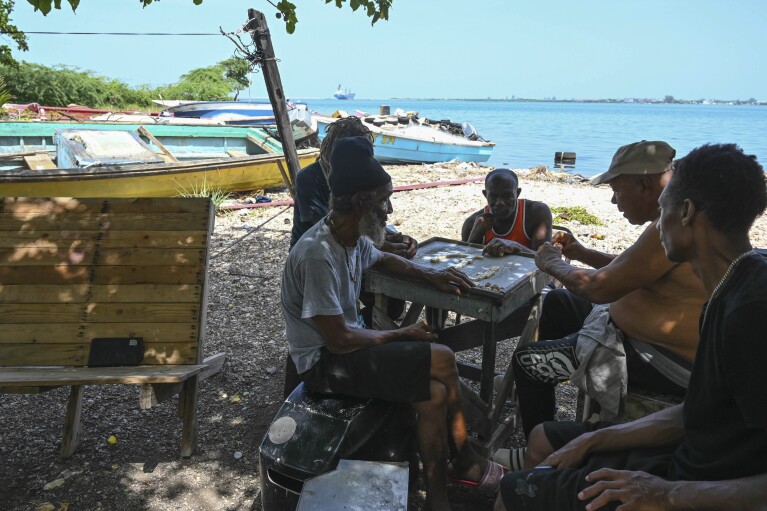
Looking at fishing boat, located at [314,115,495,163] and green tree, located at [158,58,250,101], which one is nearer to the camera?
fishing boat, located at [314,115,495,163]

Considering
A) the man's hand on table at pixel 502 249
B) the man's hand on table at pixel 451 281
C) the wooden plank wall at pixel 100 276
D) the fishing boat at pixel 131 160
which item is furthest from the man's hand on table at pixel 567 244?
the fishing boat at pixel 131 160

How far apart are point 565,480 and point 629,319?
1.07 meters

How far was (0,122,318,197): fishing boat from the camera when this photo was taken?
9.38 m

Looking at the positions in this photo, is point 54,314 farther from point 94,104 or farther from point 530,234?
point 94,104

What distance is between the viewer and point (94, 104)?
2959 cm

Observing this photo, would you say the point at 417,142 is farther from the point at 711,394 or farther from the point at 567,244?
the point at 711,394

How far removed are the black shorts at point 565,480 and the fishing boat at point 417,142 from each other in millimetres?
19554

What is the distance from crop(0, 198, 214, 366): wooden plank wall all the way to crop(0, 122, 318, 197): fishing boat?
227 inches

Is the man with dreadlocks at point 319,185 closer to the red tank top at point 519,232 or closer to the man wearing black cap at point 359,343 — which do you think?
the red tank top at point 519,232

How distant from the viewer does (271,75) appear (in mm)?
6883

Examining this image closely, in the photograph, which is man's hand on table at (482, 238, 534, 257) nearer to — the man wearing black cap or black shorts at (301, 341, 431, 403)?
the man wearing black cap

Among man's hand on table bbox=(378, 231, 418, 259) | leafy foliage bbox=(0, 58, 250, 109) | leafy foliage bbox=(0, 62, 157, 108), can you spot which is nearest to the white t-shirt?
man's hand on table bbox=(378, 231, 418, 259)

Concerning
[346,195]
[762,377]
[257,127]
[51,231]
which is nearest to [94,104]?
[257,127]

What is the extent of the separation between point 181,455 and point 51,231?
1802 millimetres
